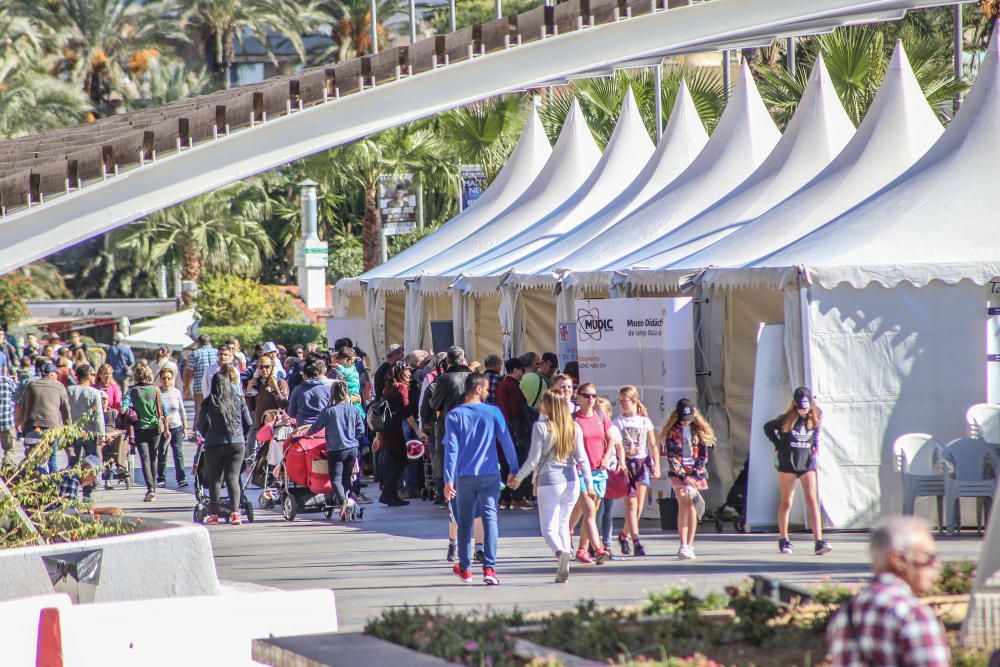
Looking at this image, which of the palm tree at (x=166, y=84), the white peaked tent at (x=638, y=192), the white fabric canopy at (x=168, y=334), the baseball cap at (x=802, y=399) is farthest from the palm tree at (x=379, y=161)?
the baseball cap at (x=802, y=399)

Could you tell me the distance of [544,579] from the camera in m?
12.5

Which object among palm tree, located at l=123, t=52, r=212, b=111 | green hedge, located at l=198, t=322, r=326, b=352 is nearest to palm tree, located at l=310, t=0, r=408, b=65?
palm tree, located at l=123, t=52, r=212, b=111

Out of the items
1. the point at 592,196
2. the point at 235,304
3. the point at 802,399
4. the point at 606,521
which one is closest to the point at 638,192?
the point at 592,196

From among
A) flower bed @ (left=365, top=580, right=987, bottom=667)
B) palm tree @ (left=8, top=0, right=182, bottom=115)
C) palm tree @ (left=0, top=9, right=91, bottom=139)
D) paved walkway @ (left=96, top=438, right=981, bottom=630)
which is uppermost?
palm tree @ (left=8, top=0, right=182, bottom=115)

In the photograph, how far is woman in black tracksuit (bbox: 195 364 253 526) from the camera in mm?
16125

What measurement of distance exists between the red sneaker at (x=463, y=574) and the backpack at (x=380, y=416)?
617 centimetres

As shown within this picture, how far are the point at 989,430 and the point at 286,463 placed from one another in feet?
25.2

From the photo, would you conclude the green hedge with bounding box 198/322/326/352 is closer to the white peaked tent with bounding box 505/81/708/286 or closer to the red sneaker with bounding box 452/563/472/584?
the white peaked tent with bounding box 505/81/708/286

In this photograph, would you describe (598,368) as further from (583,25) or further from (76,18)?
(76,18)

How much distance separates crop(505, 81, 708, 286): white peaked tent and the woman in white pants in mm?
7073

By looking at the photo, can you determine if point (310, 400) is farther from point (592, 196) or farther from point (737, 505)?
point (592, 196)

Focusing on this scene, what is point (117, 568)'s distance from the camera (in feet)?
31.7

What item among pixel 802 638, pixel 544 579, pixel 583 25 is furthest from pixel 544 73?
pixel 802 638

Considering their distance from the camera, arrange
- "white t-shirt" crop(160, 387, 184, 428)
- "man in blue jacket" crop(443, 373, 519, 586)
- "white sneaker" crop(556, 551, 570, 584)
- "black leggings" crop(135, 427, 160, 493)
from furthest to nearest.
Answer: "white t-shirt" crop(160, 387, 184, 428) < "black leggings" crop(135, 427, 160, 493) < "white sneaker" crop(556, 551, 570, 584) < "man in blue jacket" crop(443, 373, 519, 586)
